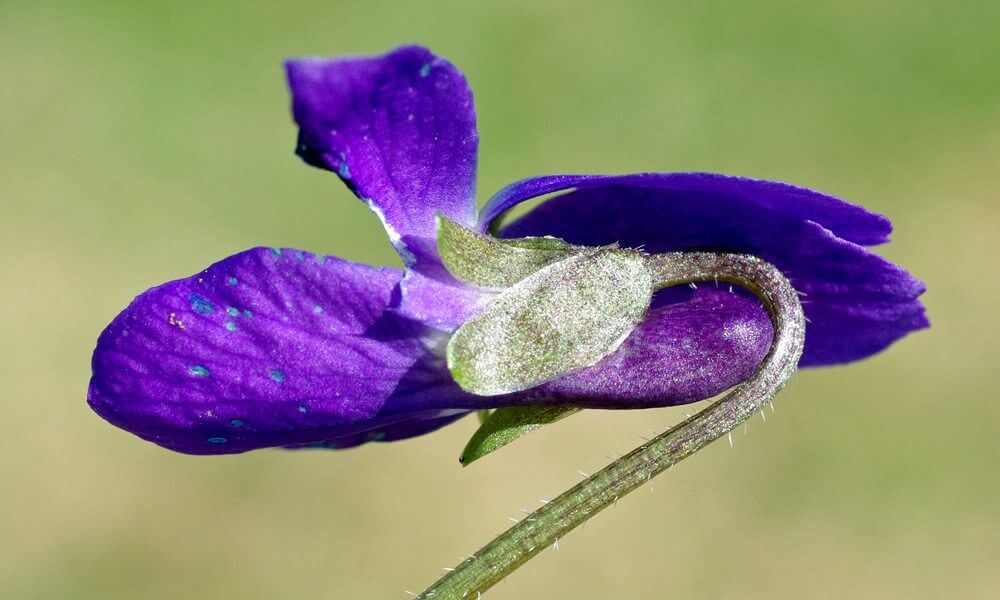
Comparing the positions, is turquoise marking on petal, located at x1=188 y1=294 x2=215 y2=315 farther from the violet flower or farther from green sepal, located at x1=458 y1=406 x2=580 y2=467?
green sepal, located at x1=458 y1=406 x2=580 y2=467

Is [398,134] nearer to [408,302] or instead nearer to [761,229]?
[408,302]

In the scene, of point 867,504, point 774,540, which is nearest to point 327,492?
point 774,540

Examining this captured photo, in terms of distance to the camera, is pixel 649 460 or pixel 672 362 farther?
pixel 672 362

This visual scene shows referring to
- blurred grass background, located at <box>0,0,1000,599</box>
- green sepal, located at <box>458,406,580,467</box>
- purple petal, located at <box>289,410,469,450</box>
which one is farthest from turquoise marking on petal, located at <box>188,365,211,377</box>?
blurred grass background, located at <box>0,0,1000,599</box>

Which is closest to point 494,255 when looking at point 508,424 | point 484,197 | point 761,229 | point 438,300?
point 438,300

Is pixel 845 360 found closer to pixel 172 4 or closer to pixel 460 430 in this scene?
pixel 460 430

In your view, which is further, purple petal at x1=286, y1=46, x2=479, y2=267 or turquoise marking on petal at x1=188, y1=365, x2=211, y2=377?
turquoise marking on petal at x1=188, y1=365, x2=211, y2=377
